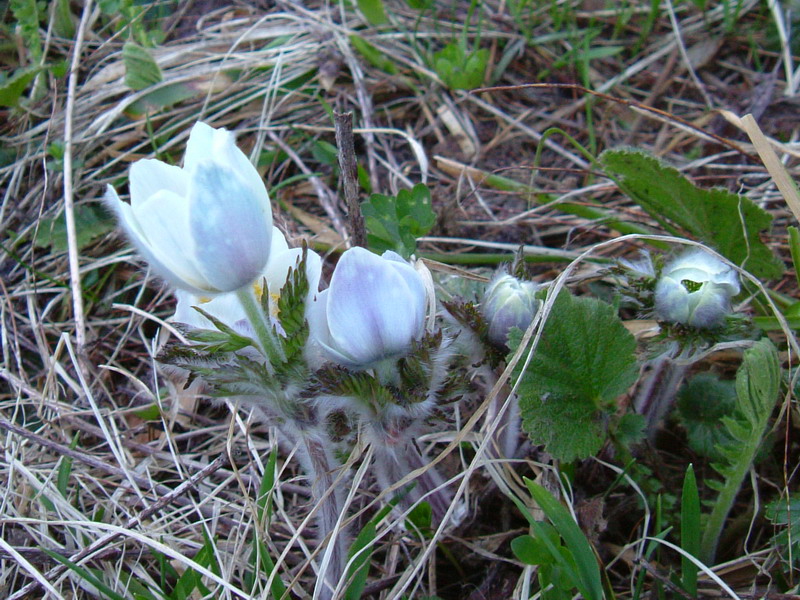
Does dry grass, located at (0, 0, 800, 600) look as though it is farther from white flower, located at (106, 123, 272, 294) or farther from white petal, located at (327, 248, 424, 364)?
white flower, located at (106, 123, 272, 294)

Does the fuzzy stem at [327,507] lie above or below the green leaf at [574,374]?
below

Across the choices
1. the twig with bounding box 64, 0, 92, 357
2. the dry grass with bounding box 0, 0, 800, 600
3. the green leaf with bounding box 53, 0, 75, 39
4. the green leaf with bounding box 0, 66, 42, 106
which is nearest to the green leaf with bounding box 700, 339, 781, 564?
A: the dry grass with bounding box 0, 0, 800, 600

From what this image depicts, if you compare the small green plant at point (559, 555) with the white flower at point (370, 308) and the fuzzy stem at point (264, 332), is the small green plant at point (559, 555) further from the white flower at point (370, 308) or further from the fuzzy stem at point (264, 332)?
the fuzzy stem at point (264, 332)

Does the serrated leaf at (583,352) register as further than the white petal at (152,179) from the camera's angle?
Yes

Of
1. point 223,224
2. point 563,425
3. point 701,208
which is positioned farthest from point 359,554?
point 701,208

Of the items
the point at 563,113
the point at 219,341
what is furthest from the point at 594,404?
the point at 563,113

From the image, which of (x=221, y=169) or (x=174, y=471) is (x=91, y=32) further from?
(x=221, y=169)

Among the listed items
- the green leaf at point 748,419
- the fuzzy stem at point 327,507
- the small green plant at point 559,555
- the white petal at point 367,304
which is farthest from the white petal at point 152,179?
the green leaf at point 748,419
